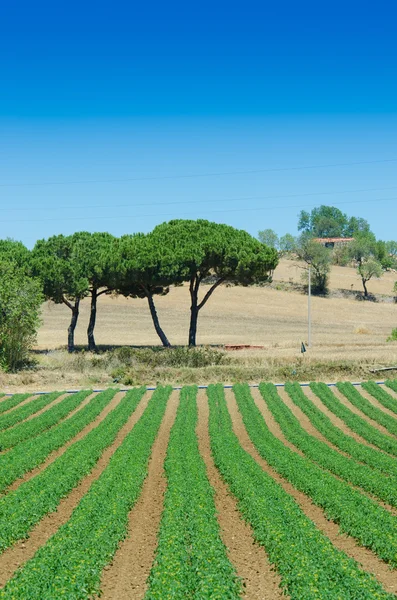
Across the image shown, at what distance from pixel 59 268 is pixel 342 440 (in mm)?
28917

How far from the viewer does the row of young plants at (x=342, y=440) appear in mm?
19109

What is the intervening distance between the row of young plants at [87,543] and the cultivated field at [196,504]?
4cm

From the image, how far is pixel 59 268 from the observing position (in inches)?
1763

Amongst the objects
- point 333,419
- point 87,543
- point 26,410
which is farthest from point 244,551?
point 26,410

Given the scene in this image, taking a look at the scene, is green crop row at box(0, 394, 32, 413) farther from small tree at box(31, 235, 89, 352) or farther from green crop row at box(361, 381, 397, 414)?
green crop row at box(361, 381, 397, 414)

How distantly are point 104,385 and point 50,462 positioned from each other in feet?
54.4

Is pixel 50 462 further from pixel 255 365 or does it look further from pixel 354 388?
pixel 255 365

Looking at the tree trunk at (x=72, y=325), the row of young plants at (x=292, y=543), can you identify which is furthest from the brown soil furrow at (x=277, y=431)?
the tree trunk at (x=72, y=325)


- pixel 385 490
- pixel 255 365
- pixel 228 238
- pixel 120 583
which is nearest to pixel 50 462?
pixel 120 583

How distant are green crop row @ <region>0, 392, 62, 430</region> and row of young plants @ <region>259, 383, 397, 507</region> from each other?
1179 cm

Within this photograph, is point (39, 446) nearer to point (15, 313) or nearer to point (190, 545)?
point (190, 545)

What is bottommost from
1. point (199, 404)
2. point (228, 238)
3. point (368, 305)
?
point (199, 404)

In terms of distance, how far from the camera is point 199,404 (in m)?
31.2

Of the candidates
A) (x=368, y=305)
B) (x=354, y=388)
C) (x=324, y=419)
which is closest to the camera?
(x=324, y=419)
